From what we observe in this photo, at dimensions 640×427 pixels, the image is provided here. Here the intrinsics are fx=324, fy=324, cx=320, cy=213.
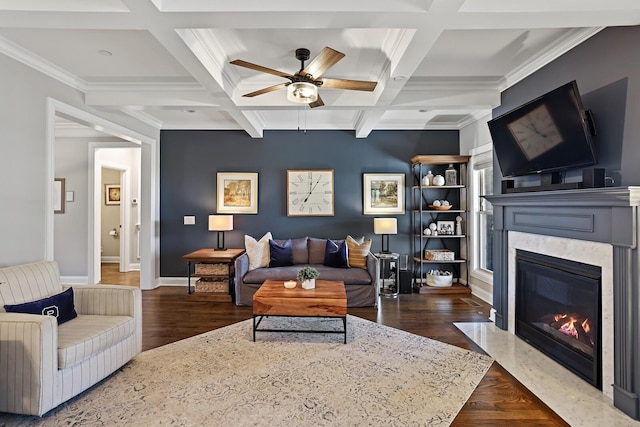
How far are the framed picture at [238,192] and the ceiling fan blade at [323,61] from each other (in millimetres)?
3123

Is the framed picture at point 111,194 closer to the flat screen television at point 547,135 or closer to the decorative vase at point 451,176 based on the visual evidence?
the decorative vase at point 451,176

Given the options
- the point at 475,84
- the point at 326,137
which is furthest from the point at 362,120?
the point at 475,84

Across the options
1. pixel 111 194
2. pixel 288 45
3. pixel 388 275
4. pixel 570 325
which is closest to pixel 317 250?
pixel 388 275

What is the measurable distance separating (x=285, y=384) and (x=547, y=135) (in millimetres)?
2870

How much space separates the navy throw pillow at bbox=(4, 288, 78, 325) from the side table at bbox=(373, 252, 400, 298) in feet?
12.3

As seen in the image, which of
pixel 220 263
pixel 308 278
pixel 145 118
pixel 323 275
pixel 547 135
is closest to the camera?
pixel 547 135

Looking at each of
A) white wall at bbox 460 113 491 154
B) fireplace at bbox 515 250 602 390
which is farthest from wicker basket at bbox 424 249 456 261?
fireplace at bbox 515 250 602 390

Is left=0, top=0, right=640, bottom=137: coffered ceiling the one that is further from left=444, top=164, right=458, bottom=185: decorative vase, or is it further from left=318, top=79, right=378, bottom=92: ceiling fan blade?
left=444, top=164, right=458, bottom=185: decorative vase

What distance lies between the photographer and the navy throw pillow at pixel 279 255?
189 inches

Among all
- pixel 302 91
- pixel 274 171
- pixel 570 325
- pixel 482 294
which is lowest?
pixel 482 294

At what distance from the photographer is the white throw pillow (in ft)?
15.3

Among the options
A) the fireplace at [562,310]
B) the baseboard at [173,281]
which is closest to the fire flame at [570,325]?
the fireplace at [562,310]

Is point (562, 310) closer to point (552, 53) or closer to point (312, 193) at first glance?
point (552, 53)

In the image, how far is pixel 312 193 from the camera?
5.49m
